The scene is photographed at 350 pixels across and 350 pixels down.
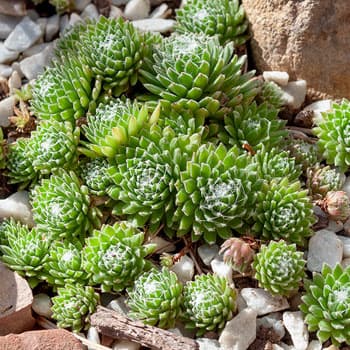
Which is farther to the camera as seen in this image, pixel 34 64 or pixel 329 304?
pixel 34 64

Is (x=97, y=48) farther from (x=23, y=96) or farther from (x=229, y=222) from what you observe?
(x=229, y=222)

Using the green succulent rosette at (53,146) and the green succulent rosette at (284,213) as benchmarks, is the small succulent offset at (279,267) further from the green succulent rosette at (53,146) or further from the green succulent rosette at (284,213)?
the green succulent rosette at (53,146)

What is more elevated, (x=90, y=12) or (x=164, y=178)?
(x=90, y=12)

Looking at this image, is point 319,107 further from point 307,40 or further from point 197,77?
point 197,77

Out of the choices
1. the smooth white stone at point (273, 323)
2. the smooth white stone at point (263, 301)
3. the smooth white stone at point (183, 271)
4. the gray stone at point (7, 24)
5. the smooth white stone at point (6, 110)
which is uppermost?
the gray stone at point (7, 24)

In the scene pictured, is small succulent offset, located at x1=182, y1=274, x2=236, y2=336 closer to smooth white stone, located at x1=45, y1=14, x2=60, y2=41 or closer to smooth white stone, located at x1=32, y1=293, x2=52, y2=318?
smooth white stone, located at x1=32, y1=293, x2=52, y2=318

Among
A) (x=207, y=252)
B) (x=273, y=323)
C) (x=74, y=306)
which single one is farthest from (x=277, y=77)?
(x=74, y=306)

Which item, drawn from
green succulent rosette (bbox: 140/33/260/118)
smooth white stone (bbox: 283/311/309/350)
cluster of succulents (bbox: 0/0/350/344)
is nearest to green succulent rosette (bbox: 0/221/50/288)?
cluster of succulents (bbox: 0/0/350/344)

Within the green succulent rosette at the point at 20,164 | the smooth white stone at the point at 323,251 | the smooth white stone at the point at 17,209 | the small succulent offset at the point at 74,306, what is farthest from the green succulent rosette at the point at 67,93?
the smooth white stone at the point at 323,251
